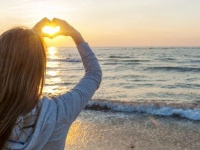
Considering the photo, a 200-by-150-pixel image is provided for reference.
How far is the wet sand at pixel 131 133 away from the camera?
6129 mm

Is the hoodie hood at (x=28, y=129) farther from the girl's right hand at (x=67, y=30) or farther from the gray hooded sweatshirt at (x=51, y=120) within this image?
the girl's right hand at (x=67, y=30)

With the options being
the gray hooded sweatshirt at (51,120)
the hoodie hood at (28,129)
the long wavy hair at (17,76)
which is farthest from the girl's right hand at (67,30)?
the hoodie hood at (28,129)

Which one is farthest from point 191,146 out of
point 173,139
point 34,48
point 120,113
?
point 34,48

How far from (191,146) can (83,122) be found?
2518 mm

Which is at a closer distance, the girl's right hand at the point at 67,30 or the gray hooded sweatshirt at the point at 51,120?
the gray hooded sweatshirt at the point at 51,120

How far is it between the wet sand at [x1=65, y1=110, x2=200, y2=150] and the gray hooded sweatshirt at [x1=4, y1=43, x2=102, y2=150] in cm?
440

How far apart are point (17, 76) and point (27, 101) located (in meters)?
0.10

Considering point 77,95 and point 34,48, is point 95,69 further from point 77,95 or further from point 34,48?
point 34,48

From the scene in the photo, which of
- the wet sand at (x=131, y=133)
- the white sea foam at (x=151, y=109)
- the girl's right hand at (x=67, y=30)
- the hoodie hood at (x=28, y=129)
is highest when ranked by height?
the girl's right hand at (x=67, y=30)

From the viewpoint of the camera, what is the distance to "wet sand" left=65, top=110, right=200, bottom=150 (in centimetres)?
613

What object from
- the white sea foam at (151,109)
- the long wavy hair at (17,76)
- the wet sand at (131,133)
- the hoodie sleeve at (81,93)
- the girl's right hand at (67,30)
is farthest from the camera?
the white sea foam at (151,109)

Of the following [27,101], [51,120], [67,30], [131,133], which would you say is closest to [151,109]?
[131,133]

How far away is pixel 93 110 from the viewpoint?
9641 mm

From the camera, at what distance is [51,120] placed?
147cm
